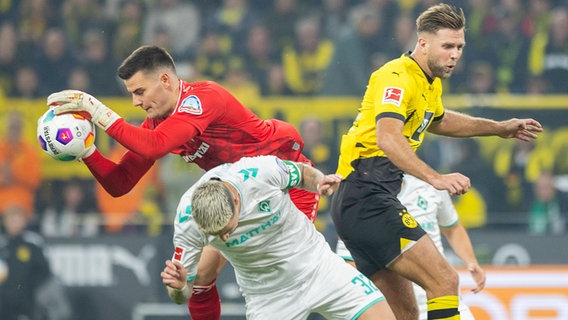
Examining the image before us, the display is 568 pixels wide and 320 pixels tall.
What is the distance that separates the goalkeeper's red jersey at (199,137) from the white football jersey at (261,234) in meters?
0.46

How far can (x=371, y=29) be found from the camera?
13.2 metres

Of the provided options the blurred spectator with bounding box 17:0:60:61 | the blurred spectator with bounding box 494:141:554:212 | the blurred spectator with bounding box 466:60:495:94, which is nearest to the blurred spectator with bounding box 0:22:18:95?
the blurred spectator with bounding box 17:0:60:61

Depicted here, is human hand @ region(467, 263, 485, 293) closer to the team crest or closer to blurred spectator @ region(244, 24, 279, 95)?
the team crest

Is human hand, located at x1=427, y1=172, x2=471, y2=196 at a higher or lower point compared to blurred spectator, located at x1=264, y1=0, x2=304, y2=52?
lower

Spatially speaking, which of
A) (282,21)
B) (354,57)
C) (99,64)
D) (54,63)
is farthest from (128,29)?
(354,57)

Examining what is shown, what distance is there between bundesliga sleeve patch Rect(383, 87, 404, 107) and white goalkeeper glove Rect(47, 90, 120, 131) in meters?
1.64

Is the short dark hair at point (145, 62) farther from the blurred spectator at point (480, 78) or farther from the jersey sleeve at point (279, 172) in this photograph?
the blurred spectator at point (480, 78)

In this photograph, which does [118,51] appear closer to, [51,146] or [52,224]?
[52,224]

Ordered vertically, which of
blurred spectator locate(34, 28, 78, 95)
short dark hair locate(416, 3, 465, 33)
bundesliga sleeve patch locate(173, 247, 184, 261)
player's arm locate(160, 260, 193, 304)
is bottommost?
player's arm locate(160, 260, 193, 304)

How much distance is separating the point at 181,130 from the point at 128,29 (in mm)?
7874

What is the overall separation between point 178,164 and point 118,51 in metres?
2.66

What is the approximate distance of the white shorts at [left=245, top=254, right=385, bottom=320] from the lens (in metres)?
5.94

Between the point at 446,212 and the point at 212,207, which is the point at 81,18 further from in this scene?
the point at 212,207

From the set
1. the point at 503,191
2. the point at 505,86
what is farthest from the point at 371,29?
the point at 503,191
